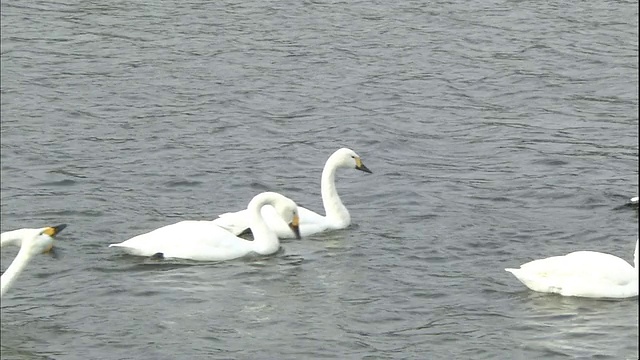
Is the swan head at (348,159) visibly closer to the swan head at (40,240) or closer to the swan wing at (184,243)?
the swan wing at (184,243)

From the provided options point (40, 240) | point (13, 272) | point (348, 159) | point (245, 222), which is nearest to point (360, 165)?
point (348, 159)

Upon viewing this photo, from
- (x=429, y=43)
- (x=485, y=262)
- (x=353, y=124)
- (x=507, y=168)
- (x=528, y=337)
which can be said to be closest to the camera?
(x=528, y=337)

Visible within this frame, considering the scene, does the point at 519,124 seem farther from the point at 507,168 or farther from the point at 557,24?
the point at 557,24

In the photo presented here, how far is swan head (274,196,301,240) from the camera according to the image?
46.8ft

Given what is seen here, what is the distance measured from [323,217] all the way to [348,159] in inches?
→ 36.3

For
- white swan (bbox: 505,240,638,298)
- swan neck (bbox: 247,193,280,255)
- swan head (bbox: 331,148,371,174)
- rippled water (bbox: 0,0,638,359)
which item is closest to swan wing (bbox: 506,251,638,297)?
white swan (bbox: 505,240,638,298)

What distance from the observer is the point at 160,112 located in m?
18.6

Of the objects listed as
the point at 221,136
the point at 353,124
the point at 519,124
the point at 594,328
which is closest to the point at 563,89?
the point at 519,124

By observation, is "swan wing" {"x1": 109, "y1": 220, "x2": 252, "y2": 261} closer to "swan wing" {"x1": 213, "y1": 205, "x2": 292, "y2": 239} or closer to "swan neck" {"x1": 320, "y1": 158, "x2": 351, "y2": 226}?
"swan wing" {"x1": 213, "y1": 205, "x2": 292, "y2": 239}

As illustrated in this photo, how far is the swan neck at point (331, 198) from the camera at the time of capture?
15.0 m

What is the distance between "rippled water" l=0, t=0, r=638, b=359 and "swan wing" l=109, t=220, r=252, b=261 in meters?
0.13

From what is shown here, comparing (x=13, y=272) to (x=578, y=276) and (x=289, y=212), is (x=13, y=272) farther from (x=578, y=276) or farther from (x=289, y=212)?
(x=578, y=276)

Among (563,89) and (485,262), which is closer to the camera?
(485,262)

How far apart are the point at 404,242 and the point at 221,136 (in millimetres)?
4208
